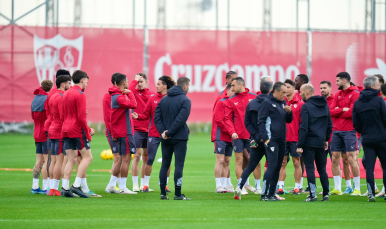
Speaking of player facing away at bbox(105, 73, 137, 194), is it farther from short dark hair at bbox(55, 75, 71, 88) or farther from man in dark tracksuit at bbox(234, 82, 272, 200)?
man in dark tracksuit at bbox(234, 82, 272, 200)

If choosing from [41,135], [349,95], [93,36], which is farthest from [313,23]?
[41,135]

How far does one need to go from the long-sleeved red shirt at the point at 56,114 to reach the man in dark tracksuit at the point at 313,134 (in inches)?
180

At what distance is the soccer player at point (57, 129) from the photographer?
11.4 metres

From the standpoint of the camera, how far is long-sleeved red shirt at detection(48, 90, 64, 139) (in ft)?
37.2

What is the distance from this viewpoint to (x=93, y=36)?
28.9 metres

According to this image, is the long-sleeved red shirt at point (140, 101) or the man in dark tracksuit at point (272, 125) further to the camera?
Result: the long-sleeved red shirt at point (140, 101)

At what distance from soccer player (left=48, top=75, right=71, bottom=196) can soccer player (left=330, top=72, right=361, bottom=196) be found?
5.46 meters

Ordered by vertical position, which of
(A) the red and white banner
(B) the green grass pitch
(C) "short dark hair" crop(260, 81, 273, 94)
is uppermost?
(A) the red and white banner

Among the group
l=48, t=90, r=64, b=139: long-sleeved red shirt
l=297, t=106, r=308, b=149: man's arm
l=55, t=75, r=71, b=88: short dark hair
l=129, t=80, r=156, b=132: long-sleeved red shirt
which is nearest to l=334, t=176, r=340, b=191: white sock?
l=297, t=106, r=308, b=149: man's arm

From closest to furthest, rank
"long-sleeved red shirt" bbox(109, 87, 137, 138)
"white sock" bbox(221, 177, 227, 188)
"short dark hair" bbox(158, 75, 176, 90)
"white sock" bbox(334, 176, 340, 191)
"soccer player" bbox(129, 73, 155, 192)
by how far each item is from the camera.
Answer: "short dark hair" bbox(158, 75, 176, 90) → "long-sleeved red shirt" bbox(109, 87, 137, 138) → "white sock" bbox(334, 176, 340, 191) → "white sock" bbox(221, 177, 227, 188) → "soccer player" bbox(129, 73, 155, 192)

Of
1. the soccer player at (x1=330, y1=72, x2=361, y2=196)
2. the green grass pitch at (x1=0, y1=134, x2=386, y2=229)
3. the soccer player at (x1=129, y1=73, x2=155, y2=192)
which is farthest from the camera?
Result: the soccer player at (x1=129, y1=73, x2=155, y2=192)

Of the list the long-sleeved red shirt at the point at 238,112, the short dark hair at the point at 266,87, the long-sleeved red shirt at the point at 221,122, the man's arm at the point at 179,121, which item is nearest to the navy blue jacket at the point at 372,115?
the short dark hair at the point at 266,87

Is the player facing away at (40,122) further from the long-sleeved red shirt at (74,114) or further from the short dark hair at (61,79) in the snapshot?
the long-sleeved red shirt at (74,114)

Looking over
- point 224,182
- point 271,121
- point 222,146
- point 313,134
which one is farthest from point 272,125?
point 224,182
